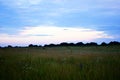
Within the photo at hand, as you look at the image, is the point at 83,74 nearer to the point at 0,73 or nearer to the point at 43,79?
the point at 43,79

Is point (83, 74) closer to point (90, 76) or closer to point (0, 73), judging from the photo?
point (90, 76)

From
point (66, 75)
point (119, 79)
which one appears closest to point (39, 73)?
point (66, 75)

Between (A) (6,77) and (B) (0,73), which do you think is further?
(B) (0,73)

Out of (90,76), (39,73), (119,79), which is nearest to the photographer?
(119,79)

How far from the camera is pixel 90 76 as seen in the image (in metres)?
6.48

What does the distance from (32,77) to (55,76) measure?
0.83 m

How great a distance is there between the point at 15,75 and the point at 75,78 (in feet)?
7.37

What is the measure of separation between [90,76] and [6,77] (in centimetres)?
303

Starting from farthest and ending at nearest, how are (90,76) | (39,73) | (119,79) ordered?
(39,73), (90,76), (119,79)

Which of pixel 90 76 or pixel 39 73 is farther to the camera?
pixel 39 73

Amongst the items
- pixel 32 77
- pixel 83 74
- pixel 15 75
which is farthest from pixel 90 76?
pixel 15 75

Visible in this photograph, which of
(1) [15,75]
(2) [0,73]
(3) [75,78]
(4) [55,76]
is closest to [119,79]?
(3) [75,78]

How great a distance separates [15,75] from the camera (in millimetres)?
6828

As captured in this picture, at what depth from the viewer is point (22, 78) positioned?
6516 millimetres
